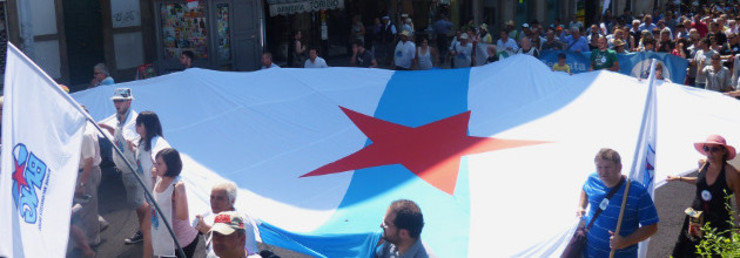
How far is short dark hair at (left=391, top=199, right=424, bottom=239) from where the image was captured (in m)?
4.16

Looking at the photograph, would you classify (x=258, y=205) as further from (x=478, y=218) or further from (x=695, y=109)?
(x=695, y=109)

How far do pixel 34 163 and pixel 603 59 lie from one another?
1100 centimetres

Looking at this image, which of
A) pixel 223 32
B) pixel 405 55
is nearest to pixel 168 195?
pixel 405 55

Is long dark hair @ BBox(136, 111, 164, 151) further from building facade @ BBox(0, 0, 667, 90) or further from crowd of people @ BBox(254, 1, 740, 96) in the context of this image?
building facade @ BBox(0, 0, 667, 90)

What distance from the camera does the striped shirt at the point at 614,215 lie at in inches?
198

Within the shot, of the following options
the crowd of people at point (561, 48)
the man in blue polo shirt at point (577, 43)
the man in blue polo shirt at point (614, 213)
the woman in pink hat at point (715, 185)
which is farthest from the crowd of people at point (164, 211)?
the man in blue polo shirt at point (577, 43)

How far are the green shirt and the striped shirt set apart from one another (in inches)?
315

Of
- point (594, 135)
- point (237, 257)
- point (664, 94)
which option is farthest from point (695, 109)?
point (237, 257)

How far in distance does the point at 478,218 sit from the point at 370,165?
151 cm

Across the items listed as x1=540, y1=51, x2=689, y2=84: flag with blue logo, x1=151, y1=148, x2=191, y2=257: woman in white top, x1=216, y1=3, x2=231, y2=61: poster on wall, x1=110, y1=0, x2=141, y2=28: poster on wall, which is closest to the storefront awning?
x1=216, y1=3, x2=231, y2=61: poster on wall

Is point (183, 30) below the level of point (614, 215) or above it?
above

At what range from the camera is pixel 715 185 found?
578 centimetres

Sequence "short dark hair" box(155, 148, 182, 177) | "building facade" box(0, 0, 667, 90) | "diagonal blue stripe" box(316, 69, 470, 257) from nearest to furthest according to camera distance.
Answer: "short dark hair" box(155, 148, 182, 177) → "diagonal blue stripe" box(316, 69, 470, 257) → "building facade" box(0, 0, 667, 90)

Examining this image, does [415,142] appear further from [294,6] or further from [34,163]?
[294,6]
